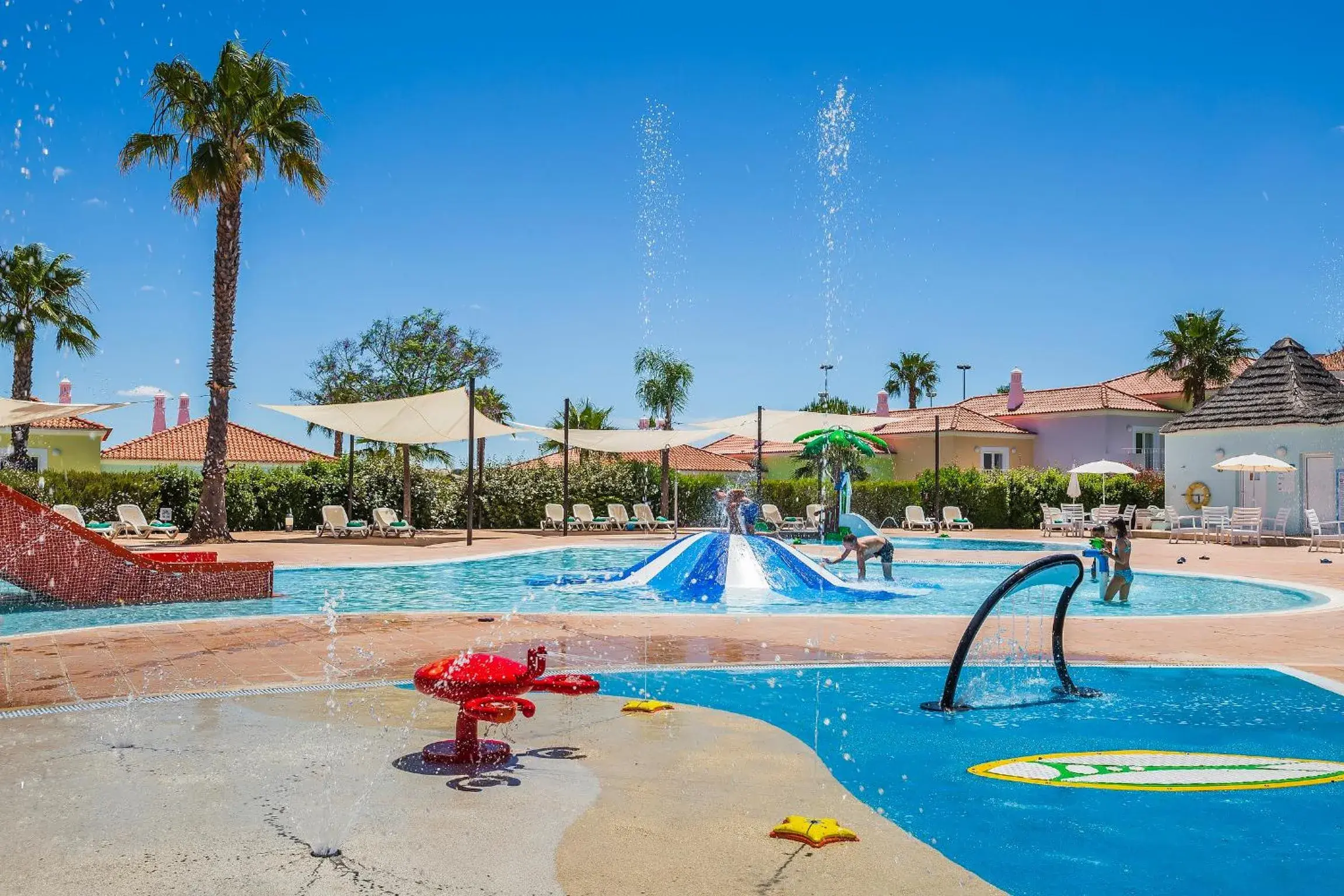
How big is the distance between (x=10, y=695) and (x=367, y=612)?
4.39 metres

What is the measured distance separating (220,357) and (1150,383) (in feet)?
132

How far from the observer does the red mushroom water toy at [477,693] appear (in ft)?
16.1

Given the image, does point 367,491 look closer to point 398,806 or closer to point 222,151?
point 222,151

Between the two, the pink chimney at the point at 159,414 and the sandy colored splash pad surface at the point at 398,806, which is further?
the pink chimney at the point at 159,414

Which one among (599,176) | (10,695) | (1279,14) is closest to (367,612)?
(10,695)

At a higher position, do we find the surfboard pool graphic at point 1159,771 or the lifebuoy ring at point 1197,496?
the lifebuoy ring at point 1197,496

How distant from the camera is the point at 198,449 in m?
46.5

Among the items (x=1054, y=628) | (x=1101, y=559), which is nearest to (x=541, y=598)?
(x=1054, y=628)

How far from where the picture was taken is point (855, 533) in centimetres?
1575

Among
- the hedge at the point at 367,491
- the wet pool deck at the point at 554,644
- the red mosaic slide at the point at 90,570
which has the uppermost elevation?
the hedge at the point at 367,491

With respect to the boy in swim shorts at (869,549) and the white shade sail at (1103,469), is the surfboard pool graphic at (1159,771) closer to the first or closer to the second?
the boy in swim shorts at (869,549)

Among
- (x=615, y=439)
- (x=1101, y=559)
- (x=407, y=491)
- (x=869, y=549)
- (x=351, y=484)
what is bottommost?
(x=1101, y=559)

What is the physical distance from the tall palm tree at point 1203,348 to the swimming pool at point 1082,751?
3575cm

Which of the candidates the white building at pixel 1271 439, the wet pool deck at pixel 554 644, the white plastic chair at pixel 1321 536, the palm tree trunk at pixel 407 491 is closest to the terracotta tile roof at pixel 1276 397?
the white building at pixel 1271 439
